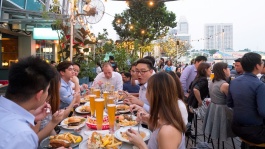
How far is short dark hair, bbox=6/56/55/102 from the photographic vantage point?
4.57 ft

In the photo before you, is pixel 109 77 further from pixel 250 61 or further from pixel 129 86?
pixel 250 61

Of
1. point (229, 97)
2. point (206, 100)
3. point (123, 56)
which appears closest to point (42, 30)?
point (123, 56)

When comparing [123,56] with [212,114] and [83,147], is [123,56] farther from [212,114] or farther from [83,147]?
[83,147]

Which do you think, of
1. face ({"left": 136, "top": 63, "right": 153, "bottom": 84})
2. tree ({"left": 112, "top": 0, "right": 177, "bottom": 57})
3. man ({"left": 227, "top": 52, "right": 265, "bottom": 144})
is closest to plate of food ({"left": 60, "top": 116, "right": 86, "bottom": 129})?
face ({"left": 136, "top": 63, "right": 153, "bottom": 84})

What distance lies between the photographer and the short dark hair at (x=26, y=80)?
1392 millimetres

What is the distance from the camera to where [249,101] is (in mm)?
3113

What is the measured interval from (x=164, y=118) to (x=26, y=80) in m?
0.98

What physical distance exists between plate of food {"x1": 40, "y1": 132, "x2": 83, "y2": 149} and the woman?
266 centimetres

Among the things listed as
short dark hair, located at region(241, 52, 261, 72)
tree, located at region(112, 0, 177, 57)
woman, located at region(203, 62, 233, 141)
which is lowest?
woman, located at region(203, 62, 233, 141)

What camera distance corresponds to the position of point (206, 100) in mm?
4523

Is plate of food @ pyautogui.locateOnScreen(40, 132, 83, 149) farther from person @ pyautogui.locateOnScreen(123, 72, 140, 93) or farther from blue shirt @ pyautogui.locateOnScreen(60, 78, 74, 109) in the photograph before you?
person @ pyautogui.locateOnScreen(123, 72, 140, 93)

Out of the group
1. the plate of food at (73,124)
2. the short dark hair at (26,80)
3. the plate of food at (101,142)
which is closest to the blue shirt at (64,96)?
the plate of food at (73,124)

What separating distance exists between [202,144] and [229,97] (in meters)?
2.47

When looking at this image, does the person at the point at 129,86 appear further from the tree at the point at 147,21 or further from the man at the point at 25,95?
the tree at the point at 147,21
